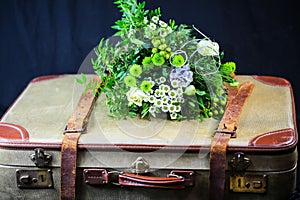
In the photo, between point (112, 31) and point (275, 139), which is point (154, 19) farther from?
point (112, 31)

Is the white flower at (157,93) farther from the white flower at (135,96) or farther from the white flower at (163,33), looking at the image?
the white flower at (163,33)

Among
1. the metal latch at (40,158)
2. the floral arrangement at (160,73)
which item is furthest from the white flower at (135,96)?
the metal latch at (40,158)

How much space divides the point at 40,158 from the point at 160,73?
49 centimetres

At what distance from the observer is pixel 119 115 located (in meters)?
2.30

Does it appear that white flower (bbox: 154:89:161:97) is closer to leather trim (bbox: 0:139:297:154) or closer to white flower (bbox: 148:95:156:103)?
white flower (bbox: 148:95:156:103)

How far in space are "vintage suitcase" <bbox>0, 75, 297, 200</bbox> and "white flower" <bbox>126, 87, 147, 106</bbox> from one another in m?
0.08

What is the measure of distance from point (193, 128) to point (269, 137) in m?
0.25

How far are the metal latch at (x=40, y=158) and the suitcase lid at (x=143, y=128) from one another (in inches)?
1.2

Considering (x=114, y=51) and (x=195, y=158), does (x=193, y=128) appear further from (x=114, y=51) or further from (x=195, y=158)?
(x=114, y=51)

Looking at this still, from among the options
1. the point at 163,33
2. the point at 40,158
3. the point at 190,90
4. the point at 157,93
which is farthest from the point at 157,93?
the point at 40,158

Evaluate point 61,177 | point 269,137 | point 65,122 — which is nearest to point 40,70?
point 65,122

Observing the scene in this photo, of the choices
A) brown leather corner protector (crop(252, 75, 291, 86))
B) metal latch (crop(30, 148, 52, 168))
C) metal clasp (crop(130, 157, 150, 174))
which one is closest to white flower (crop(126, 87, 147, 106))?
metal clasp (crop(130, 157, 150, 174))

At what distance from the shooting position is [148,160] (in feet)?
7.04

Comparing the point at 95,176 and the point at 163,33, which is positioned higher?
the point at 163,33
